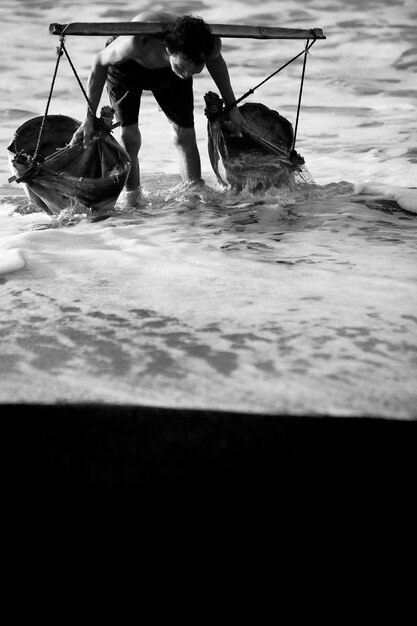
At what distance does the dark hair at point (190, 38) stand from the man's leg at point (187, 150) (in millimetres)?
1018

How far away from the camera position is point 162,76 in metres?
4.64

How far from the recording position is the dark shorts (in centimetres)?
461

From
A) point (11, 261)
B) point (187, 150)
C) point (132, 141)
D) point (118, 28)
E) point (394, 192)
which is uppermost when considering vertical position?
point (118, 28)

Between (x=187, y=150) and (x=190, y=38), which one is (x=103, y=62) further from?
(x=187, y=150)

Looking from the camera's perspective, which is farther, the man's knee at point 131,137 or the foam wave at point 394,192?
the man's knee at point 131,137

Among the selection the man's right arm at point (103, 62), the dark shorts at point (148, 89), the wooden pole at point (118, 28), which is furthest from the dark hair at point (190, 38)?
the dark shorts at point (148, 89)

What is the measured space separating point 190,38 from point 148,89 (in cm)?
95

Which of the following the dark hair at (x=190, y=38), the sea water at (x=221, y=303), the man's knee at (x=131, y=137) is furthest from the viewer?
the man's knee at (x=131, y=137)

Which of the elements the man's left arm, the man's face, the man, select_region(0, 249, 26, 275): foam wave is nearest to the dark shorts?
the man

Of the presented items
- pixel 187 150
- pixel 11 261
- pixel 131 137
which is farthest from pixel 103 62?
pixel 11 261

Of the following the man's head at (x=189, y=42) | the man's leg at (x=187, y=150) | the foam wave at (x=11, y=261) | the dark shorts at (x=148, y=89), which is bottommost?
the foam wave at (x=11, y=261)

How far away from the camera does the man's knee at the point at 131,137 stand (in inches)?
198

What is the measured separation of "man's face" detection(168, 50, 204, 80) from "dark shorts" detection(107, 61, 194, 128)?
1.16 feet

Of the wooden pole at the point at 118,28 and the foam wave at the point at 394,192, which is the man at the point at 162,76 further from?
the foam wave at the point at 394,192
